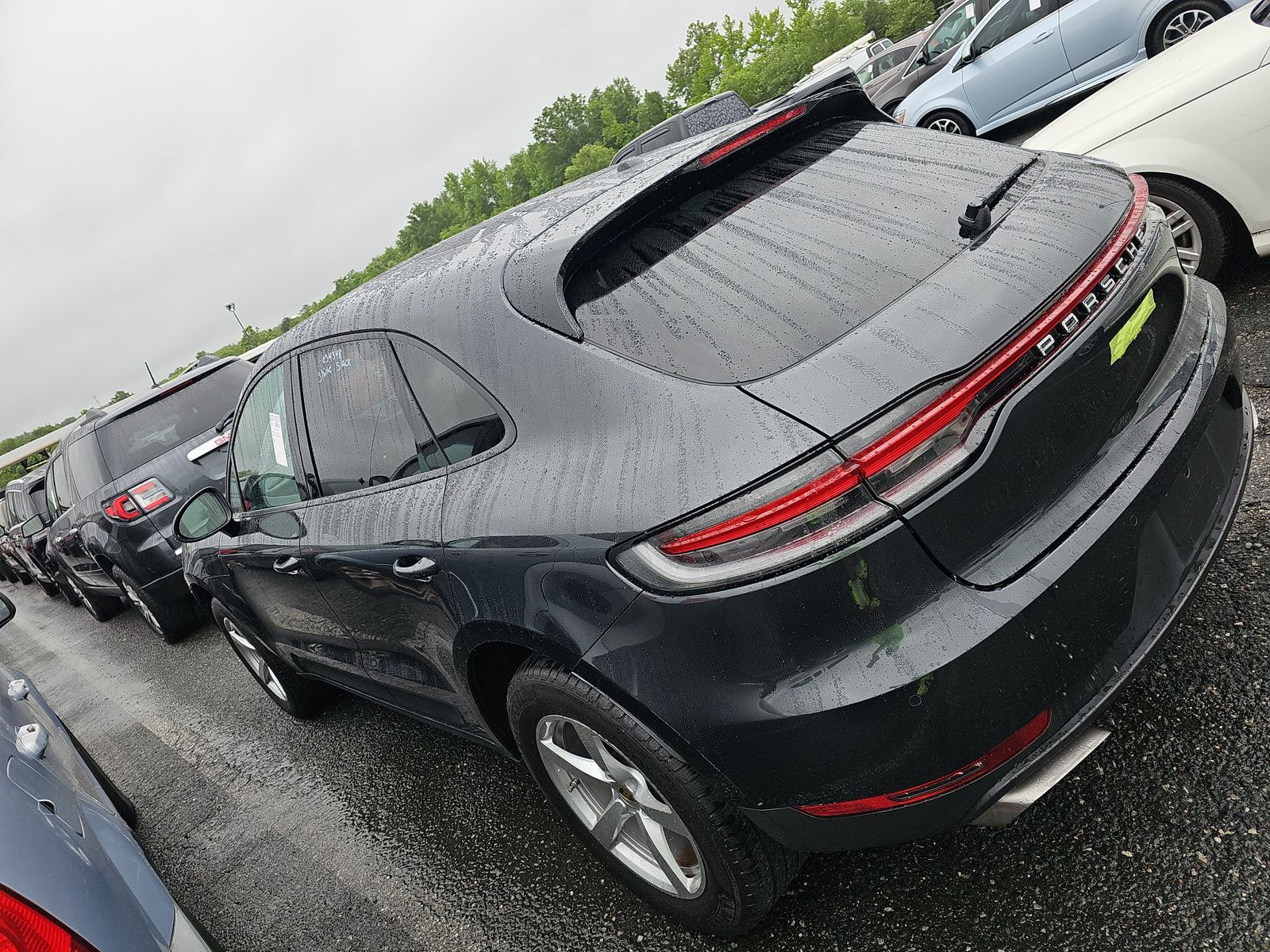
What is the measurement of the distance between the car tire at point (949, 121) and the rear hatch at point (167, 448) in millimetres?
8190

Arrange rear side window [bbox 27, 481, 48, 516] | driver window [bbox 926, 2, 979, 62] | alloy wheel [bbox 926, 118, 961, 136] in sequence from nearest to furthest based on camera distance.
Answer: rear side window [bbox 27, 481, 48, 516]
alloy wheel [bbox 926, 118, 961, 136]
driver window [bbox 926, 2, 979, 62]

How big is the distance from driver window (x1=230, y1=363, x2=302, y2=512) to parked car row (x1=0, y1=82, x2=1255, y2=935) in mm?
463

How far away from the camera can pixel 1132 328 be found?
189 centimetres

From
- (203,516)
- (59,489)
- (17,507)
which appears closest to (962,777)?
(203,516)

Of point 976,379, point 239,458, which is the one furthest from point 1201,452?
point 239,458

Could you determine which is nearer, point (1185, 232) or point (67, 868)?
point (67, 868)

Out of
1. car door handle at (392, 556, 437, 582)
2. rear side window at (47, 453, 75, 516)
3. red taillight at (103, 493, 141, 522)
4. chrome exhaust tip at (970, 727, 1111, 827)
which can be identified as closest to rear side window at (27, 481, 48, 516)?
rear side window at (47, 453, 75, 516)

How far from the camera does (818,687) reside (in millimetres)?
A: 1537

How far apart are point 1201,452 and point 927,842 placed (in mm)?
1197

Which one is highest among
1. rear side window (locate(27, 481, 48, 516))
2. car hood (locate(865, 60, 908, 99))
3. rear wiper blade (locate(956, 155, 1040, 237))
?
rear side window (locate(27, 481, 48, 516))

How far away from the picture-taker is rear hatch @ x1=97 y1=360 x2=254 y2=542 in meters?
6.04

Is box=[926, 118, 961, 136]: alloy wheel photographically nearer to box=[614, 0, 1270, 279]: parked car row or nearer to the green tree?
box=[614, 0, 1270, 279]: parked car row

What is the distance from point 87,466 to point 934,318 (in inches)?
264

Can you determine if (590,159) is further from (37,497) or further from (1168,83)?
(1168,83)
